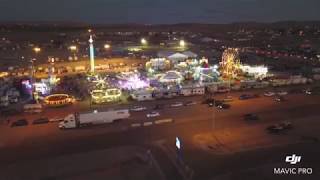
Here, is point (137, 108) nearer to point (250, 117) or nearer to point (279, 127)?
point (250, 117)

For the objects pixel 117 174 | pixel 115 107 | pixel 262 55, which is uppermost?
pixel 262 55

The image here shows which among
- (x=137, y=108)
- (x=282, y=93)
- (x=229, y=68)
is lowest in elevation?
(x=137, y=108)

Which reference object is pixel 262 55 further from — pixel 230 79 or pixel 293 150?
pixel 293 150

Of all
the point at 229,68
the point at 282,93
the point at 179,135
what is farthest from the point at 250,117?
the point at 229,68

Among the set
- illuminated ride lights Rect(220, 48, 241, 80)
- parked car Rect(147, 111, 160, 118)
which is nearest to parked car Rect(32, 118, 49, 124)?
parked car Rect(147, 111, 160, 118)

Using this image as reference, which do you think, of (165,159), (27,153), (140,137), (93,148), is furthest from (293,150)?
(27,153)

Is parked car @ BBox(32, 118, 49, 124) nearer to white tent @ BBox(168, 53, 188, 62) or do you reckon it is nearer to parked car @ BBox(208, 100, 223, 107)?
parked car @ BBox(208, 100, 223, 107)

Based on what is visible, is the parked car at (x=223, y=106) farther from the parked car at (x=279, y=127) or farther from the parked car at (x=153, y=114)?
the parked car at (x=279, y=127)

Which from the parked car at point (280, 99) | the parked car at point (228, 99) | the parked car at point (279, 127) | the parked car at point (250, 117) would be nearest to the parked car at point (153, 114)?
the parked car at point (250, 117)
